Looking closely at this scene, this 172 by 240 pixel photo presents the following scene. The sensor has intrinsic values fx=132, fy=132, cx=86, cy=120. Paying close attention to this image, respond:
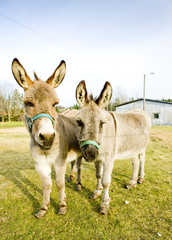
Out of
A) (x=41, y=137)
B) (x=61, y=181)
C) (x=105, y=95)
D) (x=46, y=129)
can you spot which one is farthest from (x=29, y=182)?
(x=105, y=95)

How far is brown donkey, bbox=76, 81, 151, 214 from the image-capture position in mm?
2533

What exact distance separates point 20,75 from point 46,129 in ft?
4.33

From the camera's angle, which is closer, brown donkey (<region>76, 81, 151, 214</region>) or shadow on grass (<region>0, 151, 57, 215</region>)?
brown donkey (<region>76, 81, 151, 214</region>)

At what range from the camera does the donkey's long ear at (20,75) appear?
256 cm

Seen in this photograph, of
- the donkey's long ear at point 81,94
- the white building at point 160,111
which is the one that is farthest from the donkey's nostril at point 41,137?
the white building at point 160,111

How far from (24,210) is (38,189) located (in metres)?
1.05

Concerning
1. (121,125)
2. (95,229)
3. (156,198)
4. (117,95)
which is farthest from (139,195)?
(117,95)

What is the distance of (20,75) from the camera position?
2.67 metres

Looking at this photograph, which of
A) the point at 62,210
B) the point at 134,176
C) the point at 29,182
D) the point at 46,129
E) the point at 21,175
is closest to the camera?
the point at 46,129

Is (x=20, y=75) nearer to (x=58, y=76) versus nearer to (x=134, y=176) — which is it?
(x=58, y=76)

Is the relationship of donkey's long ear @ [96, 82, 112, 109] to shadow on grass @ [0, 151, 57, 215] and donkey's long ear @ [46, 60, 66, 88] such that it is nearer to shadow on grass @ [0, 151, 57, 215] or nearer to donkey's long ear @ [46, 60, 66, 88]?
donkey's long ear @ [46, 60, 66, 88]

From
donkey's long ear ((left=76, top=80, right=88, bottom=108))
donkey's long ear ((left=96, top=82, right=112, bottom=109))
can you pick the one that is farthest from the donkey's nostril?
donkey's long ear ((left=96, top=82, right=112, bottom=109))

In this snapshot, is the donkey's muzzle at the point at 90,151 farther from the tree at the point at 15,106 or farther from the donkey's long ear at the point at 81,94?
the tree at the point at 15,106

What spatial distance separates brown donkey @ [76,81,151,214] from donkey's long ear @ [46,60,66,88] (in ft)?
1.79
